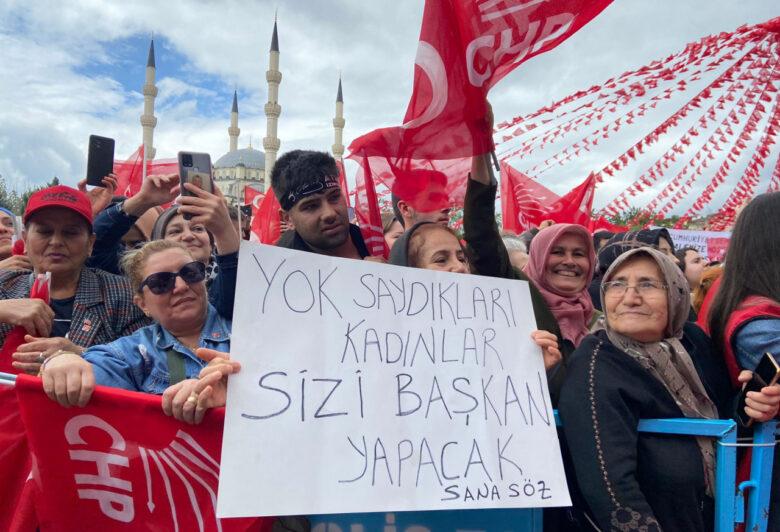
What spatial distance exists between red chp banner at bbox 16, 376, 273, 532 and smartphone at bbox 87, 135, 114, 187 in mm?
2086

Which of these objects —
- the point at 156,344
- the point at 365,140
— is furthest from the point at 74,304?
the point at 365,140

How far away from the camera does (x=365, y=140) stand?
8.09 ft

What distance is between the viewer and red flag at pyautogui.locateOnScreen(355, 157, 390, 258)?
114 inches

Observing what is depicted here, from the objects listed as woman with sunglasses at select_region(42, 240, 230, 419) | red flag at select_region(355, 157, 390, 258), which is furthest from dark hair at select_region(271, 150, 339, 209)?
woman with sunglasses at select_region(42, 240, 230, 419)

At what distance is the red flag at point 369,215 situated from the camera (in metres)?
2.89

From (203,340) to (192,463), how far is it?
597 millimetres

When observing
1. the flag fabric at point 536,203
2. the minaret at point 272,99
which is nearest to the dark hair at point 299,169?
the flag fabric at point 536,203

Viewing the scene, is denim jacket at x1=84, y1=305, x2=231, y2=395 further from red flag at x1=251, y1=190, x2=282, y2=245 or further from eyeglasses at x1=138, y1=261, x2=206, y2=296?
red flag at x1=251, y1=190, x2=282, y2=245

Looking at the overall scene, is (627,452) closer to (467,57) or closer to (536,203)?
(467,57)

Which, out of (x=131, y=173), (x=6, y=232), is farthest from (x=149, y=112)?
(x=6, y=232)

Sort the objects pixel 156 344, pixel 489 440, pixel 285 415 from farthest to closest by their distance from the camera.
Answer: pixel 156 344, pixel 489 440, pixel 285 415

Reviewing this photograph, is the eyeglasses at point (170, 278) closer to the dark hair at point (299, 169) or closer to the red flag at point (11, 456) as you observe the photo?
the red flag at point (11, 456)

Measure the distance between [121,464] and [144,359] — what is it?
0.42m

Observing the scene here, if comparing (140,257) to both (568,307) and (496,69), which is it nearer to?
(496,69)
